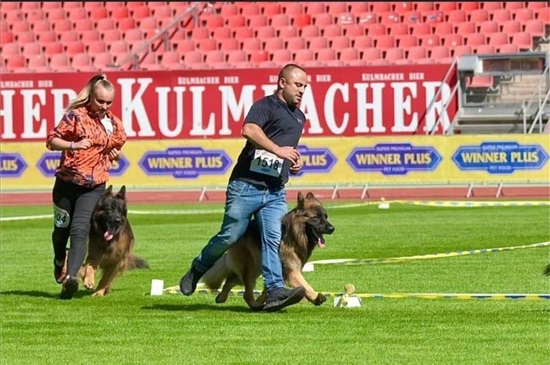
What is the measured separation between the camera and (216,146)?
99.5 feet

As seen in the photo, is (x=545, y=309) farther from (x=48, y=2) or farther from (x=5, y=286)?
(x=48, y=2)

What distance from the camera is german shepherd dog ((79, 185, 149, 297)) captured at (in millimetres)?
11625

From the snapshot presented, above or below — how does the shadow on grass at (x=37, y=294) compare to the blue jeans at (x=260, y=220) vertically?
below

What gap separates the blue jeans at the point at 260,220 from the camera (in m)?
10.1

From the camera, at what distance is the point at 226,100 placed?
33750mm

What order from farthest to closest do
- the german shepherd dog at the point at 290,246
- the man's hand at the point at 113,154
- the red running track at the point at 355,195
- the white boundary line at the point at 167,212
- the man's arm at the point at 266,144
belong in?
the red running track at the point at 355,195 → the white boundary line at the point at 167,212 → the man's hand at the point at 113,154 → the german shepherd dog at the point at 290,246 → the man's arm at the point at 266,144

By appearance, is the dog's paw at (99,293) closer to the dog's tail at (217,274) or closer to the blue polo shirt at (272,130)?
the dog's tail at (217,274)

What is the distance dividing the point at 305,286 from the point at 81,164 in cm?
246

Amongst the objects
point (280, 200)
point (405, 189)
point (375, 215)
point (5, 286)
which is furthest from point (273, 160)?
point (405, 189)

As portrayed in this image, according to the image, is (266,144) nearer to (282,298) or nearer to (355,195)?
(282,298)

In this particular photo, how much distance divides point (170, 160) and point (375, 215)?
28.1ft

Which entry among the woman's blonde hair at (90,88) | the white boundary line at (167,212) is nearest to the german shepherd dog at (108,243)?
the woman's blonde hair at (90,88)

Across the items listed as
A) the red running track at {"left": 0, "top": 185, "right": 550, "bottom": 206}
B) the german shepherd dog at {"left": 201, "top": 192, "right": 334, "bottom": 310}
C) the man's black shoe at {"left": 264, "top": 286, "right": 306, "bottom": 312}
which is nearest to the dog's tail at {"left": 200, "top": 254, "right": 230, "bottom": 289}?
the german shepherd dog at {"left": 201, "top": 192, "right": 334, "bottom": 310}

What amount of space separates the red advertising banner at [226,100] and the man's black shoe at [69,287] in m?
21.4
